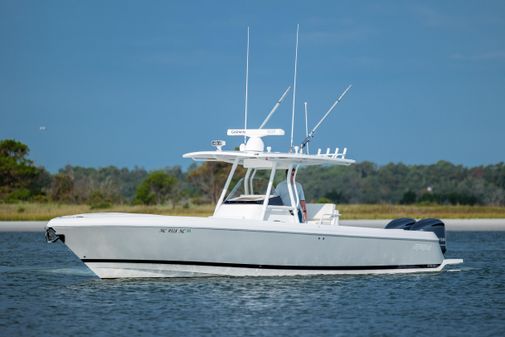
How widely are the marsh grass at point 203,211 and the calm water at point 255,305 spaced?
2954 centimetres

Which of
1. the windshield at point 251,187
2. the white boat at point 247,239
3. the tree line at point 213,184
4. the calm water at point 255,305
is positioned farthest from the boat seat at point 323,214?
the tree line at point 213,184

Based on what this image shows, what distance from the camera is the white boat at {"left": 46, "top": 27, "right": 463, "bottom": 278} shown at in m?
21.1

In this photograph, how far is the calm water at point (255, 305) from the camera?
17.5 meters

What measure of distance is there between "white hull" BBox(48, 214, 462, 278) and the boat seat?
3.67ft

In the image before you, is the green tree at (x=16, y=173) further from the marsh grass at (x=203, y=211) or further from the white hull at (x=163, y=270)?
the white hull at (x=163, y=270)

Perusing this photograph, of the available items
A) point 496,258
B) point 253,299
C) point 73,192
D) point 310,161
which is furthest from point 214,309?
point 73,192

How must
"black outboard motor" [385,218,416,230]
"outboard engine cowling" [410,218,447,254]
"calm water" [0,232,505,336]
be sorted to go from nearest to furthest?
"calm water" [0,232,505,336] < "outboard engine cowling" [410,218,447,254] < "black outboard motor" [385,218,416,230]

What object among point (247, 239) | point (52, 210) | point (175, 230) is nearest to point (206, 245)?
point (175, 230)

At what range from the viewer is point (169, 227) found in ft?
68.9

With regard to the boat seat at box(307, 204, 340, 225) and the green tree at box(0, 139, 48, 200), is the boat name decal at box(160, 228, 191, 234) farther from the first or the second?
the green tree at box(0, 139, 48, 200)

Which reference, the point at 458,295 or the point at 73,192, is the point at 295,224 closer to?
the point at 458,295

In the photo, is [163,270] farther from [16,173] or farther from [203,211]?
Result: [16,173]

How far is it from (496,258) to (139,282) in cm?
1535

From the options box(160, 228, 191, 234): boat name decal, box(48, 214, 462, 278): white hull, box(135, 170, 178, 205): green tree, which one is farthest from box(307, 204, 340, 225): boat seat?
box(135, 170, 178, 205): green tree
